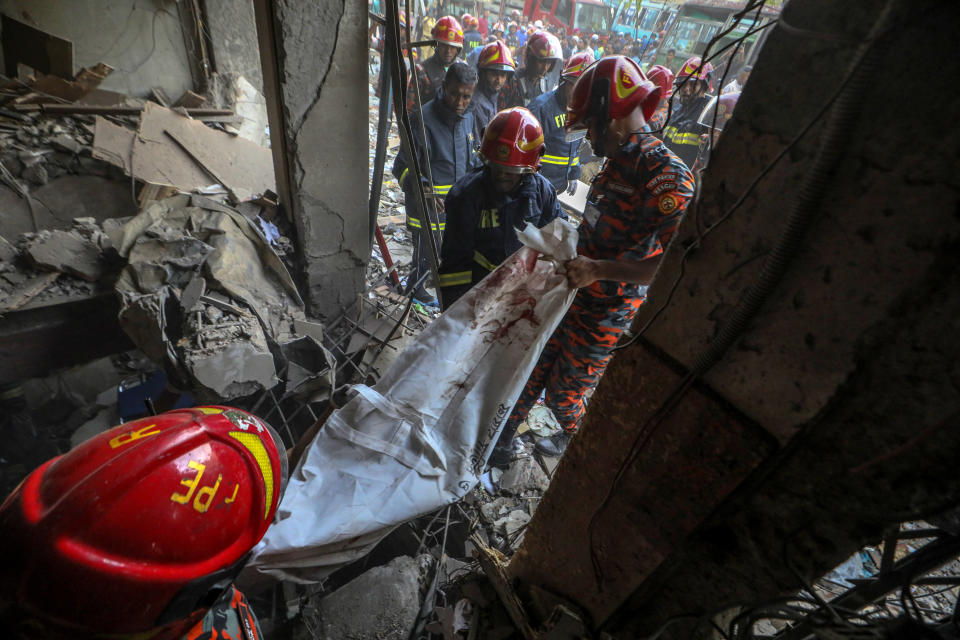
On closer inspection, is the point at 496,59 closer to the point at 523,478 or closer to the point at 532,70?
the point at 532,70

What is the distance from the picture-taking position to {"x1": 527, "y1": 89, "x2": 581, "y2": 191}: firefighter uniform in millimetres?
4914

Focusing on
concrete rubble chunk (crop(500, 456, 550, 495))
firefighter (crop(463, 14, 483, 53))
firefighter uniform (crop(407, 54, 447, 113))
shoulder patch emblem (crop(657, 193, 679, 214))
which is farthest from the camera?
firefighter (crop(463, 14, 483, 53))

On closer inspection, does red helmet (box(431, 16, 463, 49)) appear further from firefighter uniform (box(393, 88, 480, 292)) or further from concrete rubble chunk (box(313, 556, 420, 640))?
concrete rubble chunk (box(313, 556, 420, 640))

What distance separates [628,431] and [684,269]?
0.39 m

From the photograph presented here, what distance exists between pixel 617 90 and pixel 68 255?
3.69m

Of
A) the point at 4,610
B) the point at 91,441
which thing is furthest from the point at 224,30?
the point at 4,610

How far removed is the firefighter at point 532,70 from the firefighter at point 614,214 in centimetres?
437

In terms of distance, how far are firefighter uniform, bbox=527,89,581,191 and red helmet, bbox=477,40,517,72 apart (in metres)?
0.63

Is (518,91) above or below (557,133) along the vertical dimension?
above

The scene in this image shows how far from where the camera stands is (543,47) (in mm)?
5730

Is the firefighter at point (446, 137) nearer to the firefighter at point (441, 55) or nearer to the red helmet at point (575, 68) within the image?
the firefighter at point (441, 55)

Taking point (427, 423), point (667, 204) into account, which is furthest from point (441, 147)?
point (427, 423)

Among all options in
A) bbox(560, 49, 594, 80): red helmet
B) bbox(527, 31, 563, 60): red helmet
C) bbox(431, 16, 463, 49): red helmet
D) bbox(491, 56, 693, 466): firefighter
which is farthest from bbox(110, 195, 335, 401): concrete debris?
bbox(527, 31, 563, 60): red helmet

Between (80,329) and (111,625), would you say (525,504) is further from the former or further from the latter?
(80,329)
